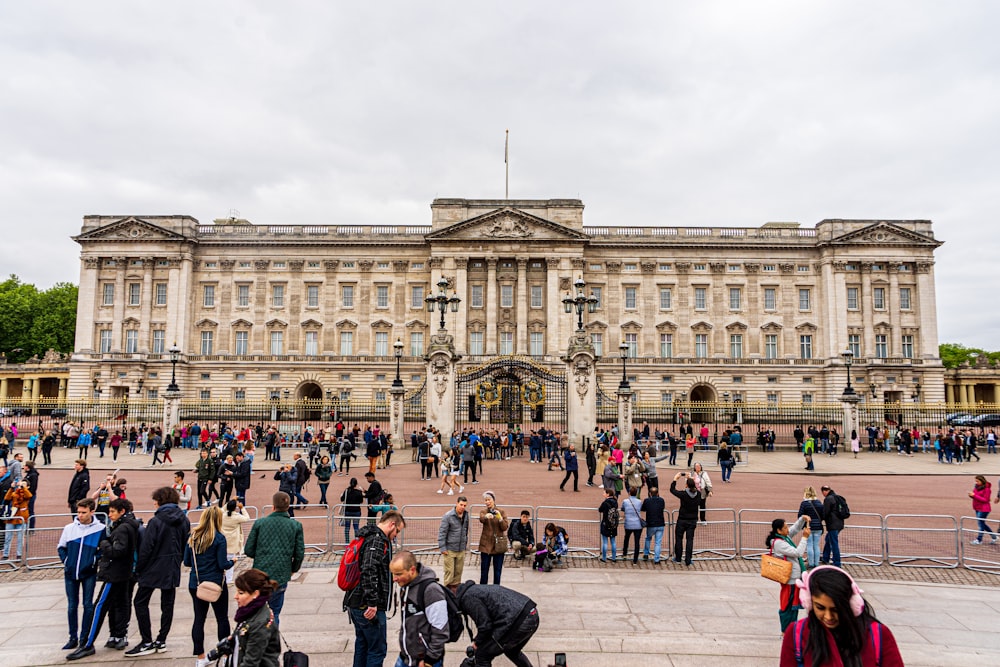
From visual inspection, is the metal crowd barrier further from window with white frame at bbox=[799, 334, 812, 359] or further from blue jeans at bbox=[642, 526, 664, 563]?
window with white frame at bbox=[799, 334, 812, 359]

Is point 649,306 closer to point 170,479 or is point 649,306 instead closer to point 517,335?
point 517,335

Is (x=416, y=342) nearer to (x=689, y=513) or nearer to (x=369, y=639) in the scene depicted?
(x=689, y=513)

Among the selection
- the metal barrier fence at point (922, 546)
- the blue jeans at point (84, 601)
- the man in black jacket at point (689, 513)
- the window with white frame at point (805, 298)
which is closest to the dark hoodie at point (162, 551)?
the blue jeans at point (84, 601)

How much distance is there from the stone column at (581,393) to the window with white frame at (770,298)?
118ft

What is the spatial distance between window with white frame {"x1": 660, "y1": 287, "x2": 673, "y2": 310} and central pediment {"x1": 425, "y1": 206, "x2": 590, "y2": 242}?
9.20 metres

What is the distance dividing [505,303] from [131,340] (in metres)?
34.6

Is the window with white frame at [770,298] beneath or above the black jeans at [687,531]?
above

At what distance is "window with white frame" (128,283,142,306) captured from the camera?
Result: 188ft

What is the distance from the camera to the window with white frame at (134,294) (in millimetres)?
57281

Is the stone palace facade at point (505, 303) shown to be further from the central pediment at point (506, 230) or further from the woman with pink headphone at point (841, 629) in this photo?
the woman with pink headphone at point (841, 629)

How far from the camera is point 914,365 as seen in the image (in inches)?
2188

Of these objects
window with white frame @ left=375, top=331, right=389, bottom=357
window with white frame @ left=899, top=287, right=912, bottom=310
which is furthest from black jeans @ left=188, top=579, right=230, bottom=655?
window with white frame @ left=899, top=287, right=912, bottom=310

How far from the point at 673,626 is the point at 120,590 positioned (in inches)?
283

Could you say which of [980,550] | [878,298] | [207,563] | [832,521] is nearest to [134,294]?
[207,563]
